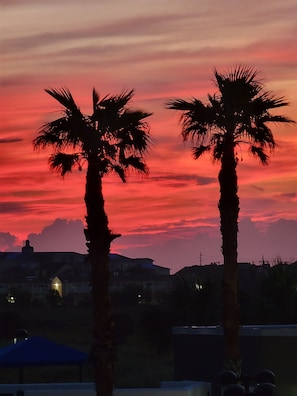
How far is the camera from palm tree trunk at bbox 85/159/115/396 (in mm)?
31328

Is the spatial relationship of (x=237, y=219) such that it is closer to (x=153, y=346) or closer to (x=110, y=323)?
(x=110, y=323)

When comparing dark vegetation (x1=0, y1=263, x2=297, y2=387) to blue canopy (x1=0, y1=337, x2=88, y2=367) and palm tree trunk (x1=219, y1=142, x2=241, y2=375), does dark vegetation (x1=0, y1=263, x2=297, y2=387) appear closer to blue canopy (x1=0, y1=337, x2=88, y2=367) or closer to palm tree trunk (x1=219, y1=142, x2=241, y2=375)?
palm tree trunk (x1=219, y1=142, x2=241, y2=375)

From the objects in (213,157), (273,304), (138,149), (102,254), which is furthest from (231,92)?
(273,304)

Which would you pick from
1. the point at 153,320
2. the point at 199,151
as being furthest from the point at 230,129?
the point at 153,320

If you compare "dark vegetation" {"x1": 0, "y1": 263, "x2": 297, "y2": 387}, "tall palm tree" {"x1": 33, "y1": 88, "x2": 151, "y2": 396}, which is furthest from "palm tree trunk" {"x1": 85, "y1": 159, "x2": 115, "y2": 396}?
"dark vegetation" {"x1": 0, "y1": 263, "x2": 297, "y2": 387}

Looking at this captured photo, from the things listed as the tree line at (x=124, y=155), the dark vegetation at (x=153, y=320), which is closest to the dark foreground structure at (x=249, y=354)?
the tree line at (x=124, y=155)

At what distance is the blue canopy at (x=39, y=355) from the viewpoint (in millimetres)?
35875

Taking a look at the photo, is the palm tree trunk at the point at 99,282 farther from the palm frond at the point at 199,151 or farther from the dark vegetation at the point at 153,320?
the dark vegetation at the point at 153,320

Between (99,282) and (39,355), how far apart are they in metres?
5.54

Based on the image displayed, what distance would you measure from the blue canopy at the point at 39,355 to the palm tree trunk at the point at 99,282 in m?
4.14

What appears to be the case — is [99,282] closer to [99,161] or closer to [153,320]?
[99,161]

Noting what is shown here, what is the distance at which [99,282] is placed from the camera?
105 feet

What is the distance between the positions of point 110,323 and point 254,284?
104 m

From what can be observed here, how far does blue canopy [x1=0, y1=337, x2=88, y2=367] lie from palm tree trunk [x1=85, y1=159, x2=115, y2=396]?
4.14m
